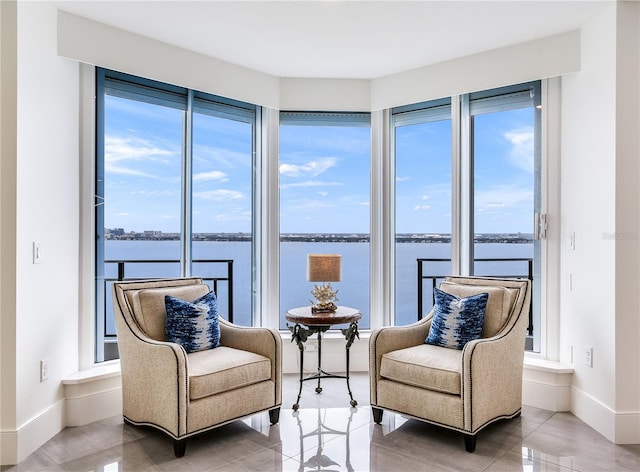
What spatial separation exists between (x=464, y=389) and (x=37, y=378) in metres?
2.36

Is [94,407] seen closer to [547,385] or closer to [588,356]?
[547,385]

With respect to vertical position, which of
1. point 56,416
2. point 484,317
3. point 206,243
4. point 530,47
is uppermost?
point 530,47

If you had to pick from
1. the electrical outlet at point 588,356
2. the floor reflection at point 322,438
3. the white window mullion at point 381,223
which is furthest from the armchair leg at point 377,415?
the electrical outlet at point 588,356

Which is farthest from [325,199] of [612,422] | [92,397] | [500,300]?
[612,422]

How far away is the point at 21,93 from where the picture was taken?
2475mm

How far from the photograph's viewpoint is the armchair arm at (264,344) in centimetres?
293

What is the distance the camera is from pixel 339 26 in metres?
3.08

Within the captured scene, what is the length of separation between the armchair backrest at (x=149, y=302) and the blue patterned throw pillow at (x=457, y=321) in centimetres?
165

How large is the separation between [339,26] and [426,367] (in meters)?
2.22

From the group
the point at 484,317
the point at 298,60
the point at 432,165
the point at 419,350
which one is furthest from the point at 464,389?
the point at 298,60

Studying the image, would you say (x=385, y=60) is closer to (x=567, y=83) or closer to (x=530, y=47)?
(x=530, y=47)

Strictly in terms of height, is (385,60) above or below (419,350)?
above

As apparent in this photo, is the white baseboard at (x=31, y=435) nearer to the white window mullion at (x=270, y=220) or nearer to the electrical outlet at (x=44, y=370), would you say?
the electrical outlet at (x=44, y=370)

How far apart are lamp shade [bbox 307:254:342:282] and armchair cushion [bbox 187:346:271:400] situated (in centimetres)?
74
